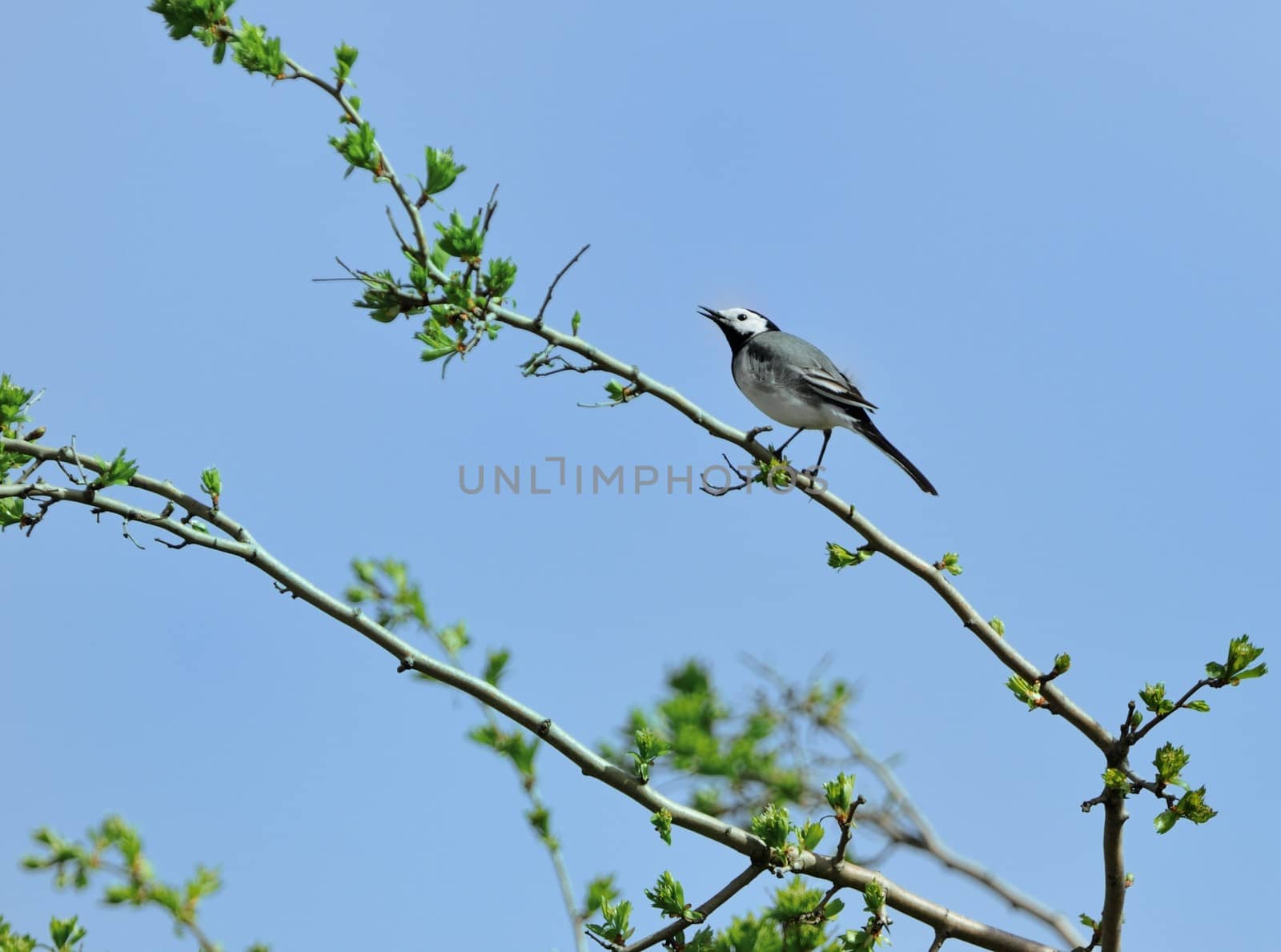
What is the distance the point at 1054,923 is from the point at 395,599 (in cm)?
519

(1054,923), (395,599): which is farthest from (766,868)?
(1054,923)

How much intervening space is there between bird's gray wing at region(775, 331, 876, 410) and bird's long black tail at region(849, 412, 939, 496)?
0.11 meters

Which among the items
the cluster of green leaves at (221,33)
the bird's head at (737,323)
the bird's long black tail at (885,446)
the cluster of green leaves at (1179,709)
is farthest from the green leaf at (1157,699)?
the bird's head at (737,323)

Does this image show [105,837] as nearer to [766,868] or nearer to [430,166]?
[766,868]

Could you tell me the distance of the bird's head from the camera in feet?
41.7

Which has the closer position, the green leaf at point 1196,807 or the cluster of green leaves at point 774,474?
the green leaf at point 1196,807

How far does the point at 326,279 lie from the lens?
16.7ft

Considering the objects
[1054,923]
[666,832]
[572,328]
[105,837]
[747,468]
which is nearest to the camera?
[666,832]

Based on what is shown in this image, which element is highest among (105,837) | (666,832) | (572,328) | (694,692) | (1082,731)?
(694,692)

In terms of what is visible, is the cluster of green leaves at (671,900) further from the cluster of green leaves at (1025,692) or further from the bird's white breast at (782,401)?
the bird's white breast at (782,401)

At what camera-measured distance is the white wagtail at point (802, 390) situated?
8945 mm

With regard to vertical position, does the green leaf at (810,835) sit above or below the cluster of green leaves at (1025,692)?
below

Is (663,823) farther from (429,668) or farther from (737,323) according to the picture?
(737,323)

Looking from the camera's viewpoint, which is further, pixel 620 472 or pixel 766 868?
pixel 620 472
